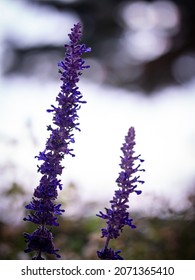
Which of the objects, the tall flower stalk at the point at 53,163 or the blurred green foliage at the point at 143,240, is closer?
the tall flower stalk at the point at 53,163

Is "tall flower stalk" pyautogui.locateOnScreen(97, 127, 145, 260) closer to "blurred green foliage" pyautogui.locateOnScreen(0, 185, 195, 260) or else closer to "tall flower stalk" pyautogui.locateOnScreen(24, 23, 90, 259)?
"tall flower stalk" pyautogui.locateOnScreen(24, 23, 90, 259)

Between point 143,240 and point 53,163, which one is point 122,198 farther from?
point 143,240

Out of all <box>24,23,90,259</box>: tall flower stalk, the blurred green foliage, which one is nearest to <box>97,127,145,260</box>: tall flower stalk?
<box>24,23,90,259</box>: tall flower stalk

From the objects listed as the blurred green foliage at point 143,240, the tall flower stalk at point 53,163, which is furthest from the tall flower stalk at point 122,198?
the blurred green foliage at point 143,240

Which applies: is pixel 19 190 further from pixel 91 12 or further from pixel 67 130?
pixel 91 12

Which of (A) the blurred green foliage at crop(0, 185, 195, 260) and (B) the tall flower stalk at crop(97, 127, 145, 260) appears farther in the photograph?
(A) the blurred green foliage at crop(0, 185, 195, 260)

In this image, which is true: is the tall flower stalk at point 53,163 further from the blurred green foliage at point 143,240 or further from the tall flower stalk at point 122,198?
the blurred green foliage at point 143,240

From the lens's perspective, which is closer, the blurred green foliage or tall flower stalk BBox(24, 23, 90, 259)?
tall flower stalk BBox(24, 23, 90, 259)

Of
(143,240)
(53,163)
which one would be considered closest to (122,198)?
(53,163)

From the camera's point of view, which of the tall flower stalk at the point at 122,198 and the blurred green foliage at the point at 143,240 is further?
the blurred green foliage at the point at 143,240
